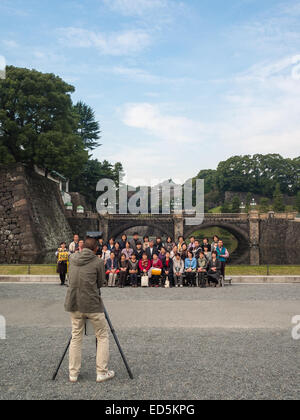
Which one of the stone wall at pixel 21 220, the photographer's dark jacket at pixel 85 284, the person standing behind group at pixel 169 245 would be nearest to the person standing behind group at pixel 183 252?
the person standing behind group at pixel 169 245

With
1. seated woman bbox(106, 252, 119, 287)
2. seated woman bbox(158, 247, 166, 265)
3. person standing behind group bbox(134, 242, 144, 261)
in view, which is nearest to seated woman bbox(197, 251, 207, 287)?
seated woman bbox(158, 247, 166, 265)

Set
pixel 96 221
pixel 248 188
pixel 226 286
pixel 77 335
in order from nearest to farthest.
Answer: pixel 77 335
pixel 226 286
pixel 96 221
pixel 248 188

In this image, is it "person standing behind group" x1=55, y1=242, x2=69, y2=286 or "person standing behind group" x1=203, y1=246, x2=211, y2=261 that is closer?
"person standing behind group" x1=55, y1=242, x2=69, y2=286

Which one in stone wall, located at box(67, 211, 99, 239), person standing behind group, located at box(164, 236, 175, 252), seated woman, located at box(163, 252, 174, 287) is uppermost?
stone wall, located at box(67, 211, 99, 239)

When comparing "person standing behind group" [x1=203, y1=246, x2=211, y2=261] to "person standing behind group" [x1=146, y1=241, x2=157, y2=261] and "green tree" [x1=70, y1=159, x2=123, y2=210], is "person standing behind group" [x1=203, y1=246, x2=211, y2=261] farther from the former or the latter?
"green tree" [x1=70, y1=159, x2=123, y2=210]

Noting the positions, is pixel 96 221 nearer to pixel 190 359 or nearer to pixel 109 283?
pixel 109 283

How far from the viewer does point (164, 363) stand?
546cm

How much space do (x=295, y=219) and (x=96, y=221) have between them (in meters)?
29.8

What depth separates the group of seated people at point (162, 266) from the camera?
551 inches

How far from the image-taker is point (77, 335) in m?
4.98

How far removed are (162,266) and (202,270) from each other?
1.55 metres

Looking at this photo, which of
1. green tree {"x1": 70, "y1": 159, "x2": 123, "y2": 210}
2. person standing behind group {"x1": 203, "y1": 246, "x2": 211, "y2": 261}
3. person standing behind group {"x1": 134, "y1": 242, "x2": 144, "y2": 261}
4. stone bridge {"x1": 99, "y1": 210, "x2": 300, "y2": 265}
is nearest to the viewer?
person standing behind group {"x1": 203, "y1": 246, "x2": 211, "y2": 261}

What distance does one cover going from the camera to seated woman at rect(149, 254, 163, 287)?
46.1ft
